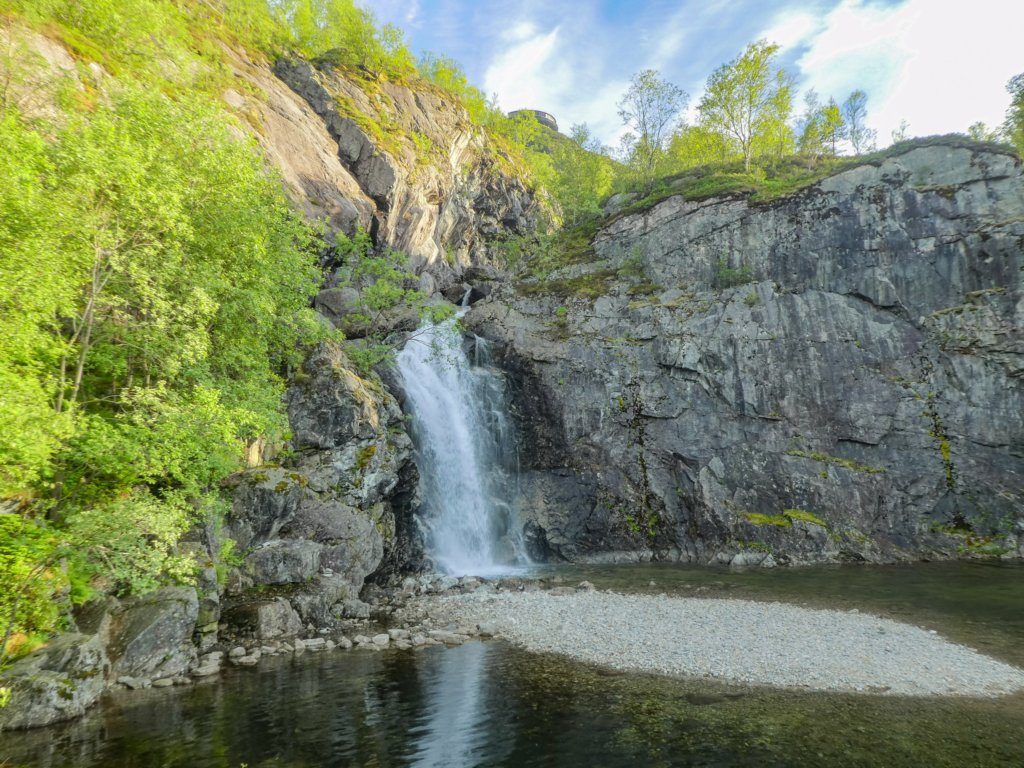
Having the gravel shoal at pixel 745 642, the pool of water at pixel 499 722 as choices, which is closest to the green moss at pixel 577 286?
the gravel shoal at pixel 745 642

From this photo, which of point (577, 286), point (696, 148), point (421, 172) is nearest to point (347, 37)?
point (421, 172)

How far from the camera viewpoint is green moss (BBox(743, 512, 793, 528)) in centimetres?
3061

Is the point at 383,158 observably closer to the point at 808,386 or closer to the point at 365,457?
the point at 365,457

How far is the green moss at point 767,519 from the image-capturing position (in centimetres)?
3061

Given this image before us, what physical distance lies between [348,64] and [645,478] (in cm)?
4227

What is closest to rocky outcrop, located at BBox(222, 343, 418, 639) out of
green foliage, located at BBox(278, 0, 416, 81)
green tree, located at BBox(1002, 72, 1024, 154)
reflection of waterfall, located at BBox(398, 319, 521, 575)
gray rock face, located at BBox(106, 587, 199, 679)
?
gray rock face, located at BBox(106, 587, 199, 679)

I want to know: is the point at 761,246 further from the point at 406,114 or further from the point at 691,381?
the point at 406,114

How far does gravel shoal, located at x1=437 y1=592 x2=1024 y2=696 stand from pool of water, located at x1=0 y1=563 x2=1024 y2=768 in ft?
2.81

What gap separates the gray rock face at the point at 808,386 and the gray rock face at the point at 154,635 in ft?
70.0

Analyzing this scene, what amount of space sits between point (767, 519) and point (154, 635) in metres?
30.1

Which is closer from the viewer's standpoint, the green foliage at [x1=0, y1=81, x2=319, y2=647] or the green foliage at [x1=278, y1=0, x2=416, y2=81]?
the green foliage at [x1=0, y1=81, x2=319, y2=647]

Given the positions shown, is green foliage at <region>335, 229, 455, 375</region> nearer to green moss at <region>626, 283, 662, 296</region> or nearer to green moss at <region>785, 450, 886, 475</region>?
green moss at <region>626, 283, 662, 296</region>

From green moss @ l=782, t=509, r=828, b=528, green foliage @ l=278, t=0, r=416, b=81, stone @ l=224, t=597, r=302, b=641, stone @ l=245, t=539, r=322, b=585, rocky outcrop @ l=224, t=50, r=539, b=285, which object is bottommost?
green moss @ l=782, t=509, r=828, b=528

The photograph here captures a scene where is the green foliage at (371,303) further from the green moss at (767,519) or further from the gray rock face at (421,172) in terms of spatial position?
the green moss at (767,519)
